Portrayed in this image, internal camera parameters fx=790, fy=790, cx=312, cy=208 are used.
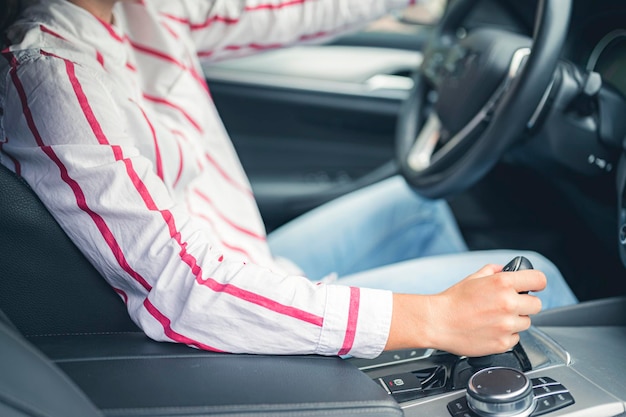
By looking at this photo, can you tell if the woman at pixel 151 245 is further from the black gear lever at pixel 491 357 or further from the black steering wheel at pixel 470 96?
the black steering wheel at pixel 470 96

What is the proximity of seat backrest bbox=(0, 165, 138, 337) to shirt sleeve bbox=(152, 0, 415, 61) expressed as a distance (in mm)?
Result: 511

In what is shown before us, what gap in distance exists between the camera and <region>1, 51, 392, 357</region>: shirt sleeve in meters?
0.86

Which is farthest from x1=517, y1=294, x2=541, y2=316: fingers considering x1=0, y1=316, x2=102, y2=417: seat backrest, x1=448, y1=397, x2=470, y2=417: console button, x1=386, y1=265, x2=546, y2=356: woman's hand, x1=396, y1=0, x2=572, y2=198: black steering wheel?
x1=0, y1=316, x2=102, y2=417: seat backrest

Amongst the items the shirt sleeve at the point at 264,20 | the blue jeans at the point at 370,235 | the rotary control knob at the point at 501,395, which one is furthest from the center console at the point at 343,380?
the shirt sleeve at the point at 264,20

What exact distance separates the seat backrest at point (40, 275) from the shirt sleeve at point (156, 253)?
0.02m

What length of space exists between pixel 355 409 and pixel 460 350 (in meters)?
0.17

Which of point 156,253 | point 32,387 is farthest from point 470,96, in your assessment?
point 32,387

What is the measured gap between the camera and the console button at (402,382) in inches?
36.3

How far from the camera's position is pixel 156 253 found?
33.9 inches

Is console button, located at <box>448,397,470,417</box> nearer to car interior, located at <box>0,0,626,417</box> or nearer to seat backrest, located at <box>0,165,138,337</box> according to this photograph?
car interior, located at <box>0,0,626,417</box>

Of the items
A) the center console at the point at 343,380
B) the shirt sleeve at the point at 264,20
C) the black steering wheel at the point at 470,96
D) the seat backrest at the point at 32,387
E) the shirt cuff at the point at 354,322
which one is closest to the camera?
the seat backrest at the point at 32,387

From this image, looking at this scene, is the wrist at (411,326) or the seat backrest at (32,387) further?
the wrist at (411,326)

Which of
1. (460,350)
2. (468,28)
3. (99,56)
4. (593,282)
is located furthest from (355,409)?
(468,28)

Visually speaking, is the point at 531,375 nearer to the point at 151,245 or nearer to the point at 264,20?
the point at 151,245
